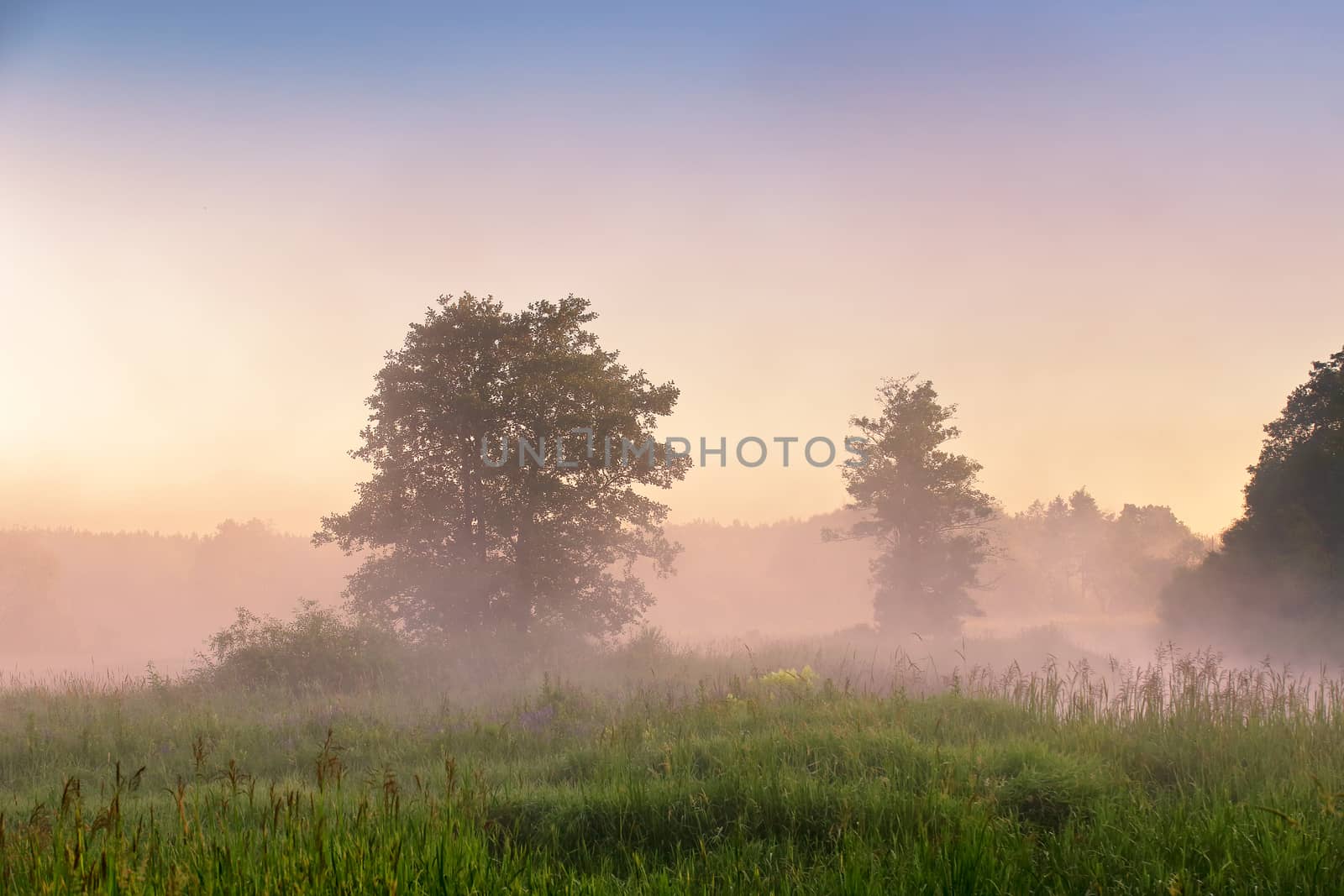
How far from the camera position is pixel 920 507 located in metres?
34.1

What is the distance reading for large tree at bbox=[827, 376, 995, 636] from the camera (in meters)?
33.5

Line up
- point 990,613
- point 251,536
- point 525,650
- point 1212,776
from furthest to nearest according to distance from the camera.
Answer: point 251,536 → point 990,613 → point 525,650 → point 1212,776

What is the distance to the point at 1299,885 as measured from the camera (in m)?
3.91

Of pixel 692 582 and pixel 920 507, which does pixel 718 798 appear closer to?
pixel 920 507

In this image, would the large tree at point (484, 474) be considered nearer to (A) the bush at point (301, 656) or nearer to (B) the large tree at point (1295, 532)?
(A) the bush at point (301, 656)

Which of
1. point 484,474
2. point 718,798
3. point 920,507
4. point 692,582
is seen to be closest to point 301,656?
point 484,474

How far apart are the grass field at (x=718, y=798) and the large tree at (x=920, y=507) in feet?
72.1

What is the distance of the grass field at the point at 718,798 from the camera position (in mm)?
3686

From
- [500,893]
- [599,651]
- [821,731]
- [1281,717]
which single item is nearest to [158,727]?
[821,731]

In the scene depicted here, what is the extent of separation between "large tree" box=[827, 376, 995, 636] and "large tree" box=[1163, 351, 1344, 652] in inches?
388

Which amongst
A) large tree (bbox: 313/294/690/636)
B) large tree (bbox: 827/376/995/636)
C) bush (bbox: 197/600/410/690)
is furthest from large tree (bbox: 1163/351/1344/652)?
bush (bbox: 197/600/410/690)

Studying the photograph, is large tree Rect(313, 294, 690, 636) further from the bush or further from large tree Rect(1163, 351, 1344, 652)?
large tree Rect(1163, 351, 1344, 652)

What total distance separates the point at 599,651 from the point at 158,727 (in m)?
13.5

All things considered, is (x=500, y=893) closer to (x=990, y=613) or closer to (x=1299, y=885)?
(x=1299, y=885)
